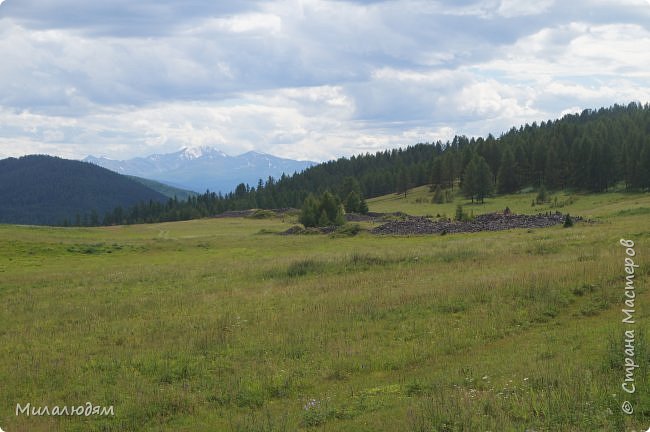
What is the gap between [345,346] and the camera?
48.6 feet

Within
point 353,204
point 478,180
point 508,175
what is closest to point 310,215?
point 353,204

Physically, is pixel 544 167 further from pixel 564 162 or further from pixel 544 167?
pixel 564 162

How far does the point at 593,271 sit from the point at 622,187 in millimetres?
94780

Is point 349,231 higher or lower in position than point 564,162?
lower

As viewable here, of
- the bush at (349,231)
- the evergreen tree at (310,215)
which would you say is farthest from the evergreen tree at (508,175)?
the bush at (349,231)

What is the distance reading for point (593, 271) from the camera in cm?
2014

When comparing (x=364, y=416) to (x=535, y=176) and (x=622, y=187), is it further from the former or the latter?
(x=535, y=176)

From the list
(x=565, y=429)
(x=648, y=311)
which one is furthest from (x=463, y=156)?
(x=565, y=429)

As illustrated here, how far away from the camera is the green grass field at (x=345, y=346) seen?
9.67m

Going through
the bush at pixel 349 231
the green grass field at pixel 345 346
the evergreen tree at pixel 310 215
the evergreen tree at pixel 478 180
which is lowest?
the green grass field at pixel 345 346

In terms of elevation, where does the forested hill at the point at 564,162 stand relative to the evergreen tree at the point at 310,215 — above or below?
above

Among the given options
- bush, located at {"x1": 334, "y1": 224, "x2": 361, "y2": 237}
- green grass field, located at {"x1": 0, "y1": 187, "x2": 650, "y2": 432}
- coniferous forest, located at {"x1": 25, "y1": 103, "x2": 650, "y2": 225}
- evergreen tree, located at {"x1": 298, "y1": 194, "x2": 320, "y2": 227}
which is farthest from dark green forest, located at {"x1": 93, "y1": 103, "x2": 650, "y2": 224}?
green grass field, located at {"x1": 0, "y1": 187, "x2": 650, "y2": 432}

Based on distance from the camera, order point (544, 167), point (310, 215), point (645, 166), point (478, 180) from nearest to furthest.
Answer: point (310, 215)
point (645, 166)
point (478, 180)
point (544, 167)

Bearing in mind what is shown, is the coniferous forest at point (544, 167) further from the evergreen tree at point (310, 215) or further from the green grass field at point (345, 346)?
the green grass field at point (345, 346)
